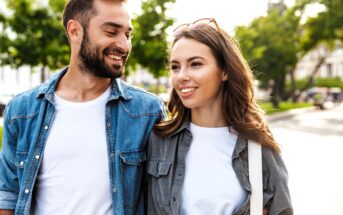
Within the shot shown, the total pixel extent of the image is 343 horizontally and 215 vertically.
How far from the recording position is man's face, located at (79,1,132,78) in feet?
9.12

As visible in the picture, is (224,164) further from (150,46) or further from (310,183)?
(150,46)

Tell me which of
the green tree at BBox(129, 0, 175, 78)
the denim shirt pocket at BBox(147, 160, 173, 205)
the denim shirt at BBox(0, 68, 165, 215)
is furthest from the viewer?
the green tree at BBox(129, 0, 175, 78)

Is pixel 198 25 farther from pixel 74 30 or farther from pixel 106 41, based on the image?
pixel 74 30

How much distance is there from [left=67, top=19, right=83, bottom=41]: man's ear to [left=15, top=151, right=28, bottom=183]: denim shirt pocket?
74 cm

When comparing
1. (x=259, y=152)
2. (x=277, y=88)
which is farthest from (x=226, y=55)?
(x=277, y=88)

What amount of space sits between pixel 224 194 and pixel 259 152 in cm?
28

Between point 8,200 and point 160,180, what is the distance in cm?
91

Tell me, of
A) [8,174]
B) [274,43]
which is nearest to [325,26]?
[274,43]

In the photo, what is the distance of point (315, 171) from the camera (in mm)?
9672

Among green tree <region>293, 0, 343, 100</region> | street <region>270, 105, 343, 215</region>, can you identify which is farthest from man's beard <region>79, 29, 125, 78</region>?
green tree <region>293, 0, 343, 100</region>

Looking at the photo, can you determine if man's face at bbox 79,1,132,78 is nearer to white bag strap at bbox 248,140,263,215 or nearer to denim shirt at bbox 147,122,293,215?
denim shirt at bbox 147,122,293,215

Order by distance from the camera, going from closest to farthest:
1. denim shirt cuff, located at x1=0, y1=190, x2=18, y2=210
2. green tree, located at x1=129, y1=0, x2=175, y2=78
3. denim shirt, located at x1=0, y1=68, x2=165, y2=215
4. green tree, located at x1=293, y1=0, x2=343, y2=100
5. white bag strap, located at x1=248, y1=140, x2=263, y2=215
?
1. white bag strap, located at x1=248, y1=140, x2=263, y2=215
2. denim shirt, located at x1=0, y1=68, x2=165, y2=215
3. denim shirt cuff, located at x1=0, y1=190, x2=18, y2=210
4. green tree, located at x1=129, y1=0, x2=175, y2=78
5. green tree, located at x1=293, y1=0, x2=343, y2=100

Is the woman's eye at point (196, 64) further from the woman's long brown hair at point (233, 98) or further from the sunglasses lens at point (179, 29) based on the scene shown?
the sunglasses lens at point (179, 29)

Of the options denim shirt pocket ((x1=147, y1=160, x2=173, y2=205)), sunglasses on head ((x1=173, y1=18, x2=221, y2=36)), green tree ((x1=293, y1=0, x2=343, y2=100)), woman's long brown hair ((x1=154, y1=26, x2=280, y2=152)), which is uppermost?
green tree ((x1=293, y1=0, x2=343, y2=100))
